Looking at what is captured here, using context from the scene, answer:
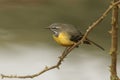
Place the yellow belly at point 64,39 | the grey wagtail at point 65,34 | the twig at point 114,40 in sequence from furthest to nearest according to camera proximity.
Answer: the yellow belly at point 64,39
the grey wagtail at point 65,34
the twig at point 114,40

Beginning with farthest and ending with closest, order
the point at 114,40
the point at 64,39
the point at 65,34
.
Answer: the point at 64,39 < the point at 65,34 < the point at 114,40

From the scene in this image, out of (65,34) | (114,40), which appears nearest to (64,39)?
(65,34)

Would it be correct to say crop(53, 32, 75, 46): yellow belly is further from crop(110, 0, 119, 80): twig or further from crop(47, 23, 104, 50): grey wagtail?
crop(110, 0, 119, 80): twig

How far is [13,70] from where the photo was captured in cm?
884

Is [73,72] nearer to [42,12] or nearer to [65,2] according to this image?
[42,12]

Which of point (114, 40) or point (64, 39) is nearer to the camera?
point (114, 40)

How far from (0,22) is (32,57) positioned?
373 cm

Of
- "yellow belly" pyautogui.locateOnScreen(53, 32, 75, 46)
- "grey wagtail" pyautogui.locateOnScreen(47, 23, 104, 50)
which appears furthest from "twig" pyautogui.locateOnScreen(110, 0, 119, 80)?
"yellow belly" pyautogui.locateOnScreen(53, 32, 75, 46)

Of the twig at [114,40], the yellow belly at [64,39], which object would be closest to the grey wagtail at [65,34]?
the yellow belly at [64,39]

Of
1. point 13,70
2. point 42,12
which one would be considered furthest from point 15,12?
point 13,70

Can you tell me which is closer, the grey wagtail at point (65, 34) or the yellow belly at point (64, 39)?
the grey wagtail at point (65, 34)

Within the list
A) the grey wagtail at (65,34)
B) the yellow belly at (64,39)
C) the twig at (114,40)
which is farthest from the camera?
the yellow belly at (64,39)

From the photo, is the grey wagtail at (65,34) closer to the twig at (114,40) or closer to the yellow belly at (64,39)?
the yellow belly at (64,39)

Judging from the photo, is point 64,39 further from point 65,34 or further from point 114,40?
point 114,40
